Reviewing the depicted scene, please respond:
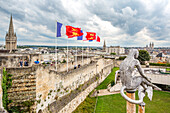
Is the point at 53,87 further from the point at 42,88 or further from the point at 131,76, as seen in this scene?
the point at 131,76

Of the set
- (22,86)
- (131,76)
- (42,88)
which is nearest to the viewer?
(131,76)

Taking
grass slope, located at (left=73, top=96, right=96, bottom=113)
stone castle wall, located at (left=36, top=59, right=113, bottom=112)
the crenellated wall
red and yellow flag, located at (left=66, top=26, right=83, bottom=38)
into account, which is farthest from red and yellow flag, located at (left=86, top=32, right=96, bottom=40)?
grass slope, located at (left=73, top=96, right=96, bottom=113)

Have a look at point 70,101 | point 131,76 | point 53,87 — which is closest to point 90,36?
point 70,101

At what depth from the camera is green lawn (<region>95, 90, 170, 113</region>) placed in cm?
1387

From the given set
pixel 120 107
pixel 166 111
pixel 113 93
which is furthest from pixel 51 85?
pixel 166 111

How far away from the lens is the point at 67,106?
12414 millimetres

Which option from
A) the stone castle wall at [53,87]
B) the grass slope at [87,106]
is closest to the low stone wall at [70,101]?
the stone castle wall at [53,87]

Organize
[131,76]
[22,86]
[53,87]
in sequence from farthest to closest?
[53,87] → [22,86] → [131,76]

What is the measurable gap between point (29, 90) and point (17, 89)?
0.81 m

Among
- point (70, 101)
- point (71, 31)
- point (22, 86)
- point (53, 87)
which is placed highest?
point (71, 31)

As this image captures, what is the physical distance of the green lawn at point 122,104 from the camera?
13867 millimetres

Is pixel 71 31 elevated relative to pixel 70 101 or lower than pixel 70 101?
elevated

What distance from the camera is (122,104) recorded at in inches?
602

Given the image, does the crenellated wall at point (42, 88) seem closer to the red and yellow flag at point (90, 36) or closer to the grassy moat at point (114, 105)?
the grassy moat at point (114, 105)
